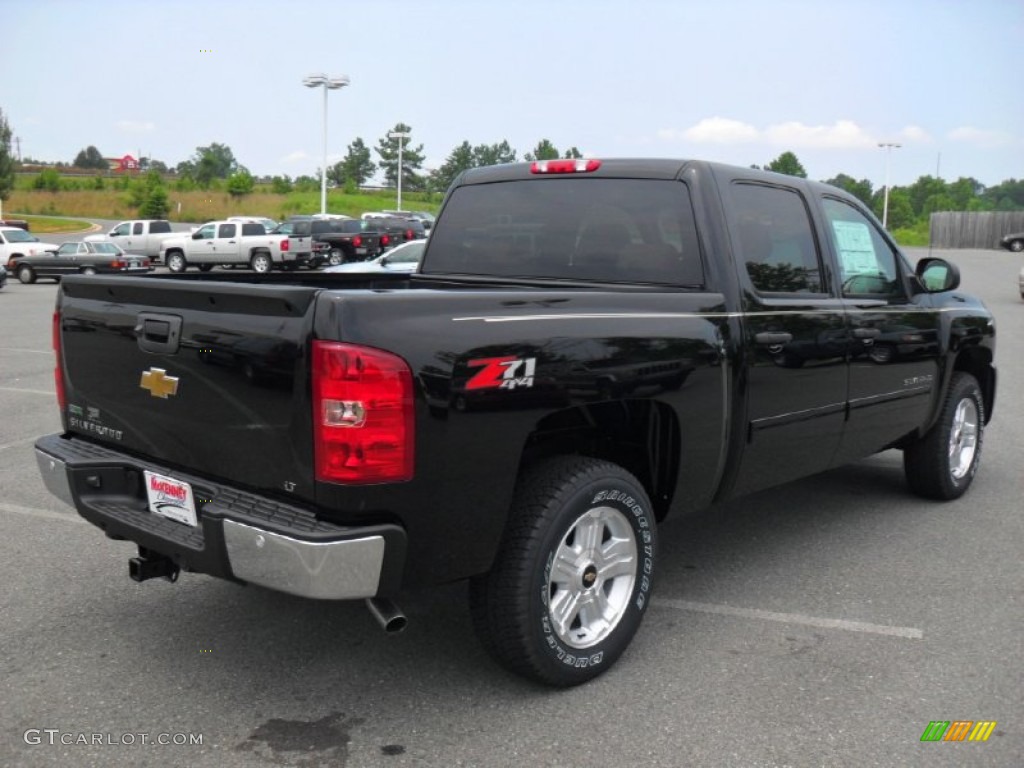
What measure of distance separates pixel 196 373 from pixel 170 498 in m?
0.47

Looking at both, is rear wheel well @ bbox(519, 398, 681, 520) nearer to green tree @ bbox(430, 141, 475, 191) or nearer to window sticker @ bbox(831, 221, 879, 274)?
window sticker @ bbox(831, 221, 879, 274)

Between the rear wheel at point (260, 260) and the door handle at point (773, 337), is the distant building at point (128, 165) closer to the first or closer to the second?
the rear wheel at point (260, 260)

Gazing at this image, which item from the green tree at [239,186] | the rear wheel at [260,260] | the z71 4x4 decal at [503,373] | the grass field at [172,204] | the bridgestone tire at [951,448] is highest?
the green tree at [239,186]

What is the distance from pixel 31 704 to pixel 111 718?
1.03ft

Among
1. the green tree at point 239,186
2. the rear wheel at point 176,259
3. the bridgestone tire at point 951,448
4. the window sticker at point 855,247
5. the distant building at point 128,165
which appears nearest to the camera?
the window sticker at point 855,247

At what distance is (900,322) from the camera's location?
5.15m

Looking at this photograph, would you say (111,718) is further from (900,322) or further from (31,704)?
(900,322)

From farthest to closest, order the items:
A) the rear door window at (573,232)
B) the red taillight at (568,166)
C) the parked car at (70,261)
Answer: the parked car at (70,261)
the red taillight at (568,166)
the rear door window at (573,232)

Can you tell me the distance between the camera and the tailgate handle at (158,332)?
3219mm

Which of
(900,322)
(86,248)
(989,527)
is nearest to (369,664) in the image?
(900,322)

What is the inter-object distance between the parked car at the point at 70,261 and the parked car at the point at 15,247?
0.36 metres

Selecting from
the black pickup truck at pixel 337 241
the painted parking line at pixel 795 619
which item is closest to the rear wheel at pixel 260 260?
the black pickup truck at pixel 337 241

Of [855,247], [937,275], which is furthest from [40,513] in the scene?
[937,275]

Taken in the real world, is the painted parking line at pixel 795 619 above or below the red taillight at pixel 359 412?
below
